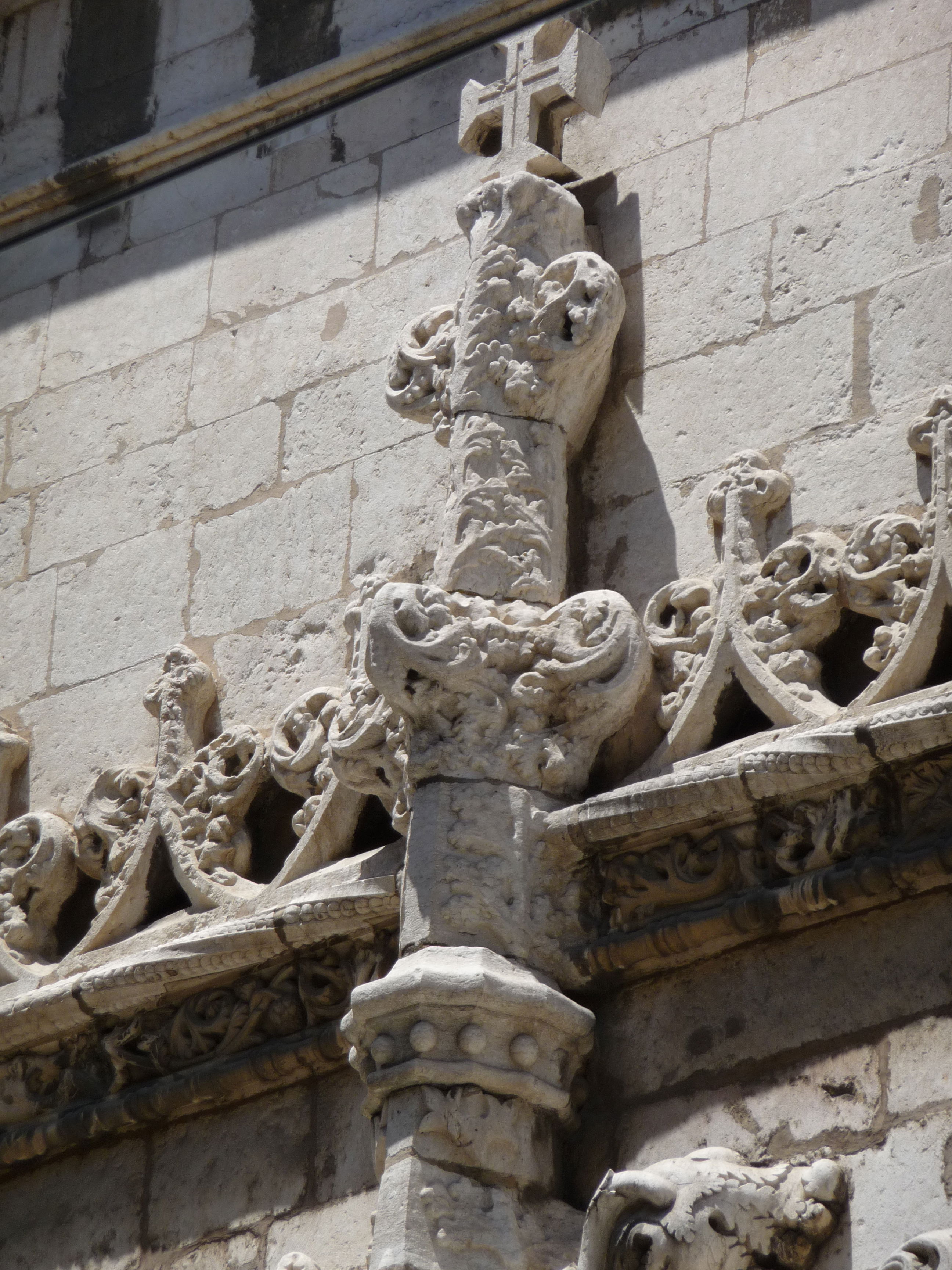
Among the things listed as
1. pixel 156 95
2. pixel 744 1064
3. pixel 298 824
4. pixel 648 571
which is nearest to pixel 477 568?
pixel 648 571

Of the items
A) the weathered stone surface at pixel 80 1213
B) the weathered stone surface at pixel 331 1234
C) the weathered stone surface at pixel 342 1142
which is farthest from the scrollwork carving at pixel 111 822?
the weathered stone surface at pixel 331 1234

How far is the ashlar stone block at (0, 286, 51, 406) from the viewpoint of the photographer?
270 inches

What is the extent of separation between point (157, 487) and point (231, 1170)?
1.78 meters

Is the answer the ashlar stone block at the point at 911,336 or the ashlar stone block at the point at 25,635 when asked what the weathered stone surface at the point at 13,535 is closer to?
the ashlar stone block at the point at 25,635

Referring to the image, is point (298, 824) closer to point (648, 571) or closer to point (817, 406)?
point (648, 571)

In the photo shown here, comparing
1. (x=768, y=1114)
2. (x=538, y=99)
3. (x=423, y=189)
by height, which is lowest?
(x=768, y=1114)

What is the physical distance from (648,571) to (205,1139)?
4.75ft

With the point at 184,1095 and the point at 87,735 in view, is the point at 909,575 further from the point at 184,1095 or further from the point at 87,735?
the point at 87,735

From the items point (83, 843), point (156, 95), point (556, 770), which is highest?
point (156, 95)

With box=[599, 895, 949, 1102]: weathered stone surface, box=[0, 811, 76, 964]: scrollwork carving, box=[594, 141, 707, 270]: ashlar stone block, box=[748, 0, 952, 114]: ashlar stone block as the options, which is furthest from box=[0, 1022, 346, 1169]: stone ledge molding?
box=[748, 0, 952, 114]: ashlar stone block

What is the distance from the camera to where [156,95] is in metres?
6.98

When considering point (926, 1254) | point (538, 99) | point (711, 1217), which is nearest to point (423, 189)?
point (538, 99)

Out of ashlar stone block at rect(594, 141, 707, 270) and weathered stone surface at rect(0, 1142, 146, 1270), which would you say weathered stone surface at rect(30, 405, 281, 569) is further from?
weathered stone surface at rect(0, 1142, 146, 1270)

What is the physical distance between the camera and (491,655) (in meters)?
4.98
